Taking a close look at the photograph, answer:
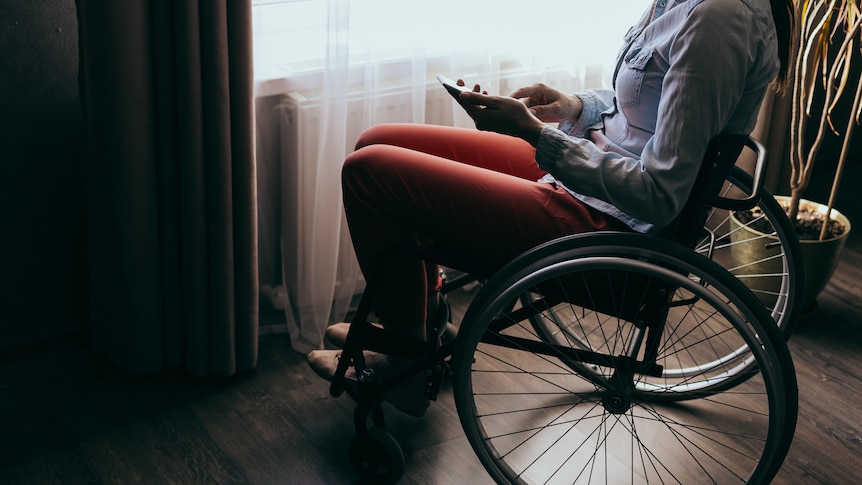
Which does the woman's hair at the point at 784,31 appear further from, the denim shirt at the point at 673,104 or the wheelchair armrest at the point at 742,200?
the wheelchair armrest at the point at 742,200

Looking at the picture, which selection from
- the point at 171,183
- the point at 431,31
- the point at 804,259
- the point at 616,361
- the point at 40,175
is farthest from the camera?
the point at 804,259

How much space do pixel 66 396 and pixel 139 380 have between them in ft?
0.47

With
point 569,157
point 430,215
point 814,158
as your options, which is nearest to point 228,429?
point 430,215

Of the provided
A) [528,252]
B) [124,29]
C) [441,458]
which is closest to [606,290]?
[528,252]

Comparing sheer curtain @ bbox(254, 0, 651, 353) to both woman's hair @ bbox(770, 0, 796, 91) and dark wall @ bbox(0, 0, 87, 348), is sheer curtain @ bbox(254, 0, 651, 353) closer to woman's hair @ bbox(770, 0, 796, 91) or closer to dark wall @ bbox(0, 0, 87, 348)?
dark wall @ bbox(0, 0, 87, 348)

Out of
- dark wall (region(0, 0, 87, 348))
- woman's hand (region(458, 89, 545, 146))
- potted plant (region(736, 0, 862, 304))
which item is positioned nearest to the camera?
woman's hand (region(458, 89, 545, 146))

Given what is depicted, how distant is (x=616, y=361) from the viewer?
4.47ft

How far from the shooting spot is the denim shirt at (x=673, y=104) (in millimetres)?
1167

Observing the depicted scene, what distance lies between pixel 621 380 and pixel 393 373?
1.38 feet

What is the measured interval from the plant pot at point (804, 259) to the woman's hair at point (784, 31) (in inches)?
30.6

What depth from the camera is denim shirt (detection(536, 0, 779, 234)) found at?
1167 mm

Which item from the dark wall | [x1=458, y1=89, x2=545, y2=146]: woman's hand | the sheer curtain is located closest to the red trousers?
[x1=458, y1=89, x2=545, y2=146]: woman's hand

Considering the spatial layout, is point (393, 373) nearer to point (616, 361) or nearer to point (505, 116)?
point (616, 361)

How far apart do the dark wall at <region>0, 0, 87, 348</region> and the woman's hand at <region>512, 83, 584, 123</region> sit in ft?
Answer: 3.01
